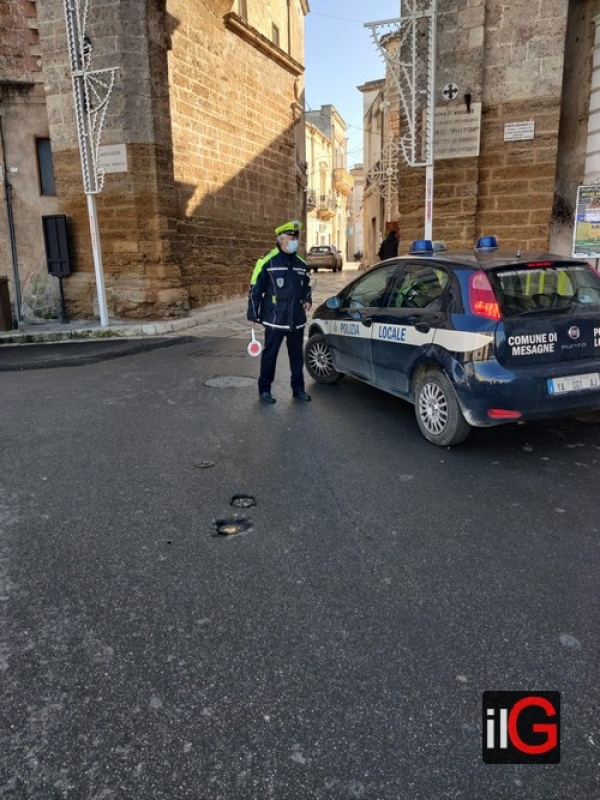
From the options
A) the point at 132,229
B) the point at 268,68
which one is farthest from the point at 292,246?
the point at 268,68

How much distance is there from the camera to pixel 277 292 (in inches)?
256

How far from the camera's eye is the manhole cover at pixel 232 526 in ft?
11.9

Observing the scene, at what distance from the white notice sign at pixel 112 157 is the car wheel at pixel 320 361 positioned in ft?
23.4

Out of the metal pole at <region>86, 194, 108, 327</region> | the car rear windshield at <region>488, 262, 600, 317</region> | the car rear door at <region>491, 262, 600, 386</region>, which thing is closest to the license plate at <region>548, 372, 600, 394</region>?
the car rear door at <region>491, 262, 600, 386</region>

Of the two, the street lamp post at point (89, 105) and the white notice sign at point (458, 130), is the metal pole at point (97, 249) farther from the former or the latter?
the white notice sign at point (458, 130)

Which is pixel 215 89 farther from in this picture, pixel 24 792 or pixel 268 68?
pixel 24 792

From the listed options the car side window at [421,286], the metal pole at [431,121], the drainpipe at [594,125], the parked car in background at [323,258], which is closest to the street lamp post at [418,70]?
the metal pole at [431,121]

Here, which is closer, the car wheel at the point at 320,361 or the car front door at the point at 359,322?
the car front door at the point at 359,322

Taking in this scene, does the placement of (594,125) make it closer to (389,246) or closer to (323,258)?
(389,246)

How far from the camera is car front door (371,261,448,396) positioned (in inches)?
202

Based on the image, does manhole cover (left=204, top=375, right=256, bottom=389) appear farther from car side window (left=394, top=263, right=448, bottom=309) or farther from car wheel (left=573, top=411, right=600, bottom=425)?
car wheel (left=573, top=411, right=600, bottom=425)

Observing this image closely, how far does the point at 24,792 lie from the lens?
1925 mm

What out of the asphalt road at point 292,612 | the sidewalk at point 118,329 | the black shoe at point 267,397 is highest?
the sidewalk at point 118,329

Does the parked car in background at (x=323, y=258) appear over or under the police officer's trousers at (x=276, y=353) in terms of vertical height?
over
